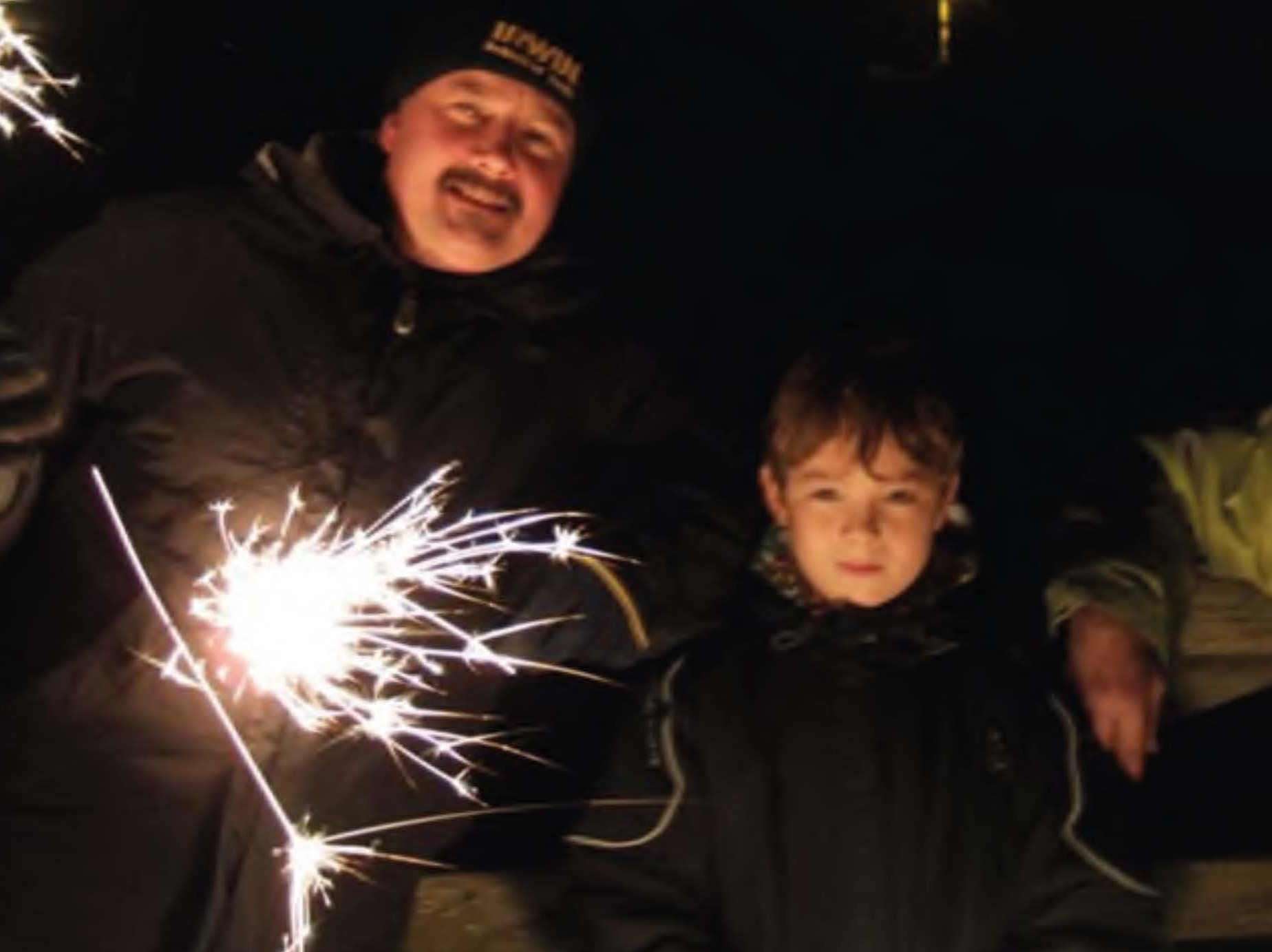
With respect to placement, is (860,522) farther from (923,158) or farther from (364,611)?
(923,158)

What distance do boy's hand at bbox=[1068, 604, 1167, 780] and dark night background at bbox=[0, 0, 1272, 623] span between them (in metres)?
1.57

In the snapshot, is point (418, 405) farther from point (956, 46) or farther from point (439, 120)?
point (956, 46)

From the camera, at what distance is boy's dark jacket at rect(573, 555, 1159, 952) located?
297 cm

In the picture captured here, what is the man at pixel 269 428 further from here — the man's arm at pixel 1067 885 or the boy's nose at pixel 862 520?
the man's arm at pixel 1067 885

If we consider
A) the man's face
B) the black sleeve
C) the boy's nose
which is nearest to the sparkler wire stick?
the black sleeve

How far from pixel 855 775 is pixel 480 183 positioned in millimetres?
1349

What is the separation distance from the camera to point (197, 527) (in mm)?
3264

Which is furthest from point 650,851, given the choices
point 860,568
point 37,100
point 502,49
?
point 37,100

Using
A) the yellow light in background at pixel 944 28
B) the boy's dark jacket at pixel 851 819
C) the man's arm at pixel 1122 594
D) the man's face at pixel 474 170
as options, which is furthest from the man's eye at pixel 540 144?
the yellow light in background at pixel 944 28

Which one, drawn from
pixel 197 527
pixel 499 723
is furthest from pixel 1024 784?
pixel 197 527

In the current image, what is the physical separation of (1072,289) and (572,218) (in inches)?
85.0

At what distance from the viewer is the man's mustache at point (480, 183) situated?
134 inches

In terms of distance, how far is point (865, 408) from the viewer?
309cm

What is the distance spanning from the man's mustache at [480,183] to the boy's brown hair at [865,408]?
0.65 metres
